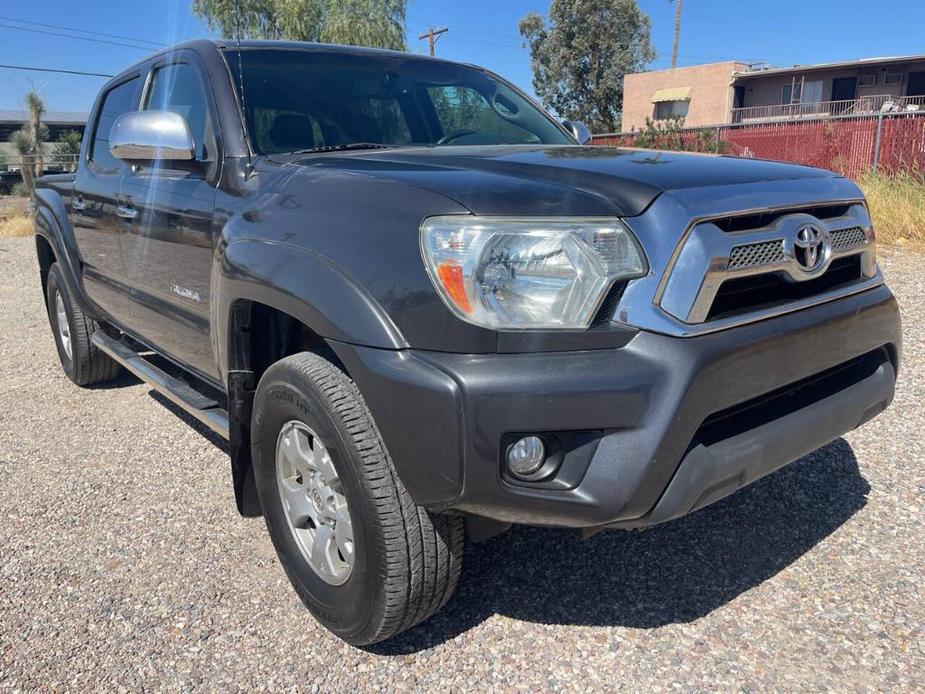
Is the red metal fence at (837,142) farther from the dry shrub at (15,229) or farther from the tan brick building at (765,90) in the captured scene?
the tan brick building at (765,90)

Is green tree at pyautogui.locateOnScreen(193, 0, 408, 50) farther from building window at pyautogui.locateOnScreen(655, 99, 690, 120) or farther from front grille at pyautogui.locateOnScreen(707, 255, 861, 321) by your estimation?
building window at pyautogui.locateOnScreen(655, 99, 690, 120)

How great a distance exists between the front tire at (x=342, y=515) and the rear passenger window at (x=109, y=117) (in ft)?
7.16

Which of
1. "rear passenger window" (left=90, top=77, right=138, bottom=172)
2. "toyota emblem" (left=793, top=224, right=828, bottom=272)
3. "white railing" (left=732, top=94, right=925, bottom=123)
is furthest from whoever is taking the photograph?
"white railing" (left=732, top=94, right=925, bottom=123)

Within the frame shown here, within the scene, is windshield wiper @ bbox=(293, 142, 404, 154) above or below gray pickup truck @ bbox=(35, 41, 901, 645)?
above

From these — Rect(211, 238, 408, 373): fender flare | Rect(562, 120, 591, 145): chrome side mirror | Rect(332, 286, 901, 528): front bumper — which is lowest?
Rect(332, 286, 901, 528): front bumper

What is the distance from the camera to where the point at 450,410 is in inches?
69.4

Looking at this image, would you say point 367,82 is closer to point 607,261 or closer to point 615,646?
point 607,261

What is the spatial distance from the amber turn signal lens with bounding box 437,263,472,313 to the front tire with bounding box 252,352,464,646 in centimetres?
41

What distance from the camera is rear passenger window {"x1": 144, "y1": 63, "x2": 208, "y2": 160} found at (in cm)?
301

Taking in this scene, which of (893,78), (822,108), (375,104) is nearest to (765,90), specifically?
(822,108)

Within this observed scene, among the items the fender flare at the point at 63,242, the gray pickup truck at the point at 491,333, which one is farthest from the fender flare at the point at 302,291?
the fender flare at the point at 63,242

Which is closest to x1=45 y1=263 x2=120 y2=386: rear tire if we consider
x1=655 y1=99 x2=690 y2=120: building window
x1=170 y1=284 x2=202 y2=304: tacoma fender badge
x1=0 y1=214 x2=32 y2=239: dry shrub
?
x1=170 y1=284 x2=202 y2=304: tacoma fender badge

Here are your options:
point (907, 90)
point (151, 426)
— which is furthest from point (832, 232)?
point (907, 90)

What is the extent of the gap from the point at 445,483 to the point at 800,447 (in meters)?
1.02
